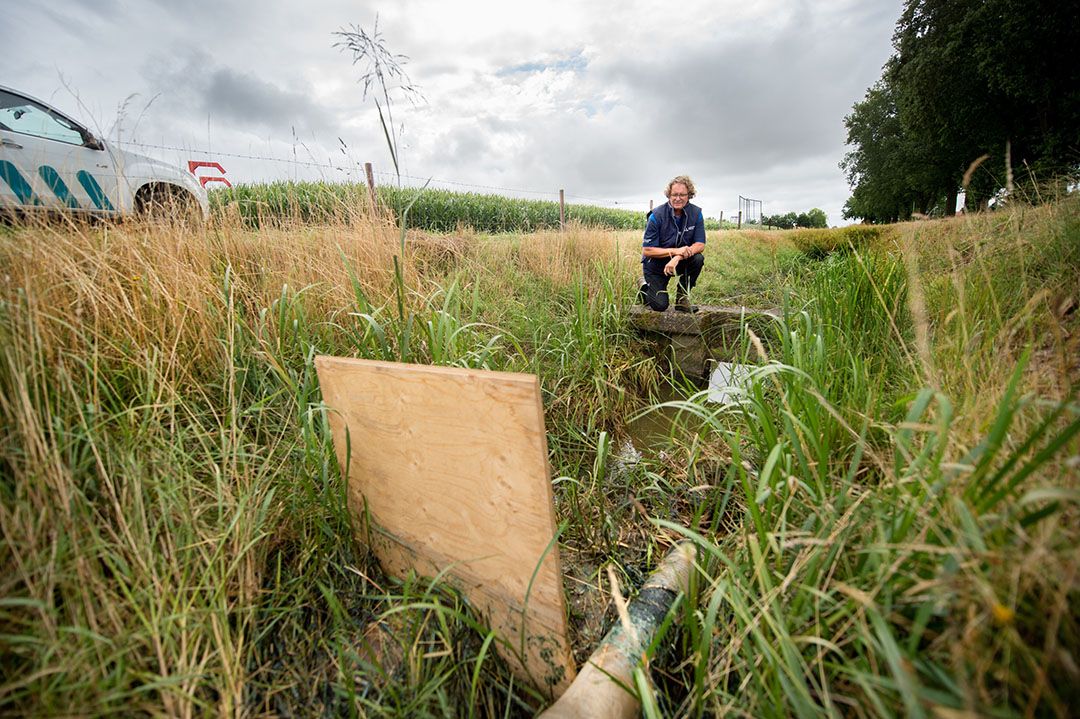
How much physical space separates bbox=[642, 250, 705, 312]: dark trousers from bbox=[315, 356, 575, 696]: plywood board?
315 centimetres

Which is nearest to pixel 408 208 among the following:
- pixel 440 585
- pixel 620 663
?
pixel 440 585

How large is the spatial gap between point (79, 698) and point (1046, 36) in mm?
19122

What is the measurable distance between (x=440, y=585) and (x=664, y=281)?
4029 mm

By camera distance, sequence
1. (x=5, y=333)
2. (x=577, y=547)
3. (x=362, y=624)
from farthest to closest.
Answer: (x=577, y=547), (x=362, y=624), (x=5, y=333)

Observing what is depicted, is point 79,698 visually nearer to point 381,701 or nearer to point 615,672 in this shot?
point 381,701

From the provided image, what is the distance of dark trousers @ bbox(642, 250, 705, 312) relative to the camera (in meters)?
3.93

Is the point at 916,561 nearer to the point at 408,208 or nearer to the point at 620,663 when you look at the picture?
the point at 620,663

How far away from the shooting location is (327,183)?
10.5ft

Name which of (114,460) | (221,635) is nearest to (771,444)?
(221,635)

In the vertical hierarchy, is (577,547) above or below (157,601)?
below

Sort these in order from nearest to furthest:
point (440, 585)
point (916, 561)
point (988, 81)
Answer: point (916, 561) → point (440, 585) → point (988, 81)

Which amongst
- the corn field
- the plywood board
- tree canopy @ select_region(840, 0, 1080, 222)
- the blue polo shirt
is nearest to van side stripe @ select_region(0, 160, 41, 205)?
the corn field

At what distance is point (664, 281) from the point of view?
456 cm

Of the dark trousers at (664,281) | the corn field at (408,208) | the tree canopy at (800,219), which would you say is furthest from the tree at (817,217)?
the dark trousers at (664,281)
